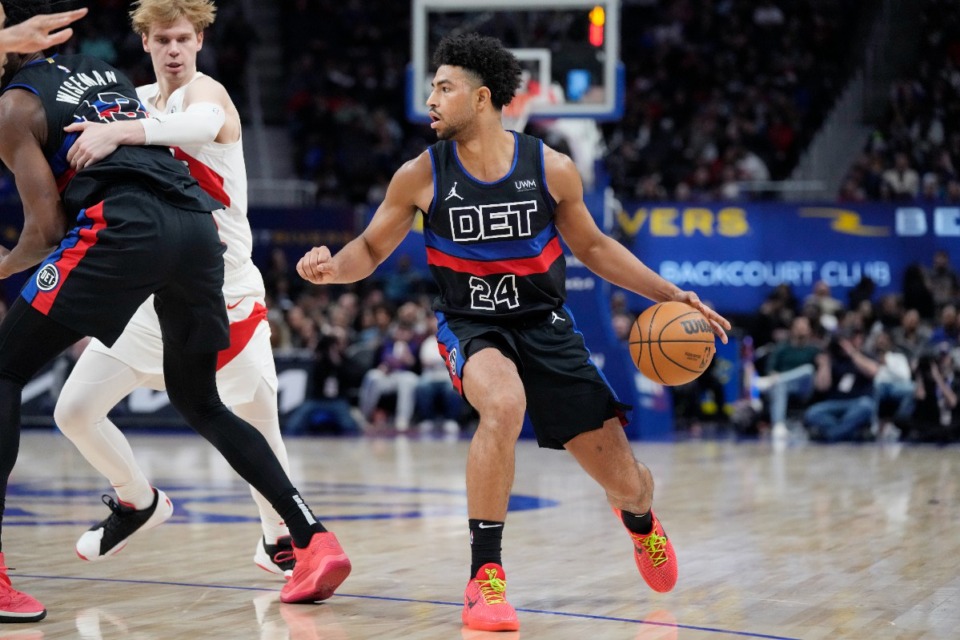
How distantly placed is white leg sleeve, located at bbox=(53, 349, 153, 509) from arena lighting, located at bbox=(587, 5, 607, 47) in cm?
883

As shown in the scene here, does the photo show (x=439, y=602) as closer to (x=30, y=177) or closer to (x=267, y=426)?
(x=267, y=426)

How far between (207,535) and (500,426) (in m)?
2.55

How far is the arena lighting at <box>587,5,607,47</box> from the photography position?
12.9 meters

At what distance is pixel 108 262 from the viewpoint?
13.6ft

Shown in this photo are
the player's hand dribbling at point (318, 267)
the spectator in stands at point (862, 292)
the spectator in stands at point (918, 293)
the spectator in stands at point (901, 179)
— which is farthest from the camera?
the spectator in stands at point (901, 179)

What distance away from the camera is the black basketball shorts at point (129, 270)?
4.14 meters

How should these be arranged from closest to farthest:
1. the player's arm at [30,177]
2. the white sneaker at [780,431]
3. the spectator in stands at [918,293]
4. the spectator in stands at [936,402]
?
the player's arm at [30,177], the spectator in stands at [936,402], the white sneaker at [780,431], the spectator in stands at [918,293]

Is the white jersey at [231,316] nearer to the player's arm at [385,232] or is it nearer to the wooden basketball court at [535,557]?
the player's arm at [385,232]

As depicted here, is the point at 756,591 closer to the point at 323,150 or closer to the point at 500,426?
the point at 500,426

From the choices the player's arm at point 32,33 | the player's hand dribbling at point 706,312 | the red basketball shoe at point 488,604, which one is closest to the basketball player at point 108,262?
the player's arm at point 32,33

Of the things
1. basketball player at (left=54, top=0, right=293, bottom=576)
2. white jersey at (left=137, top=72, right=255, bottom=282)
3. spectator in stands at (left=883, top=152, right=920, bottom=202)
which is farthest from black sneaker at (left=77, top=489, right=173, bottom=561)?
spectator in stands at (left=883, top=152, right=920, bottom=202)

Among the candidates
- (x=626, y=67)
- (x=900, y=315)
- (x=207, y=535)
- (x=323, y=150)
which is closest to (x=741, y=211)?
(x=900, y=315)

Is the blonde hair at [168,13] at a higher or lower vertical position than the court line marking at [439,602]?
higher

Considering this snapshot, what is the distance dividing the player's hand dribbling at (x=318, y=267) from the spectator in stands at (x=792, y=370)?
10.1 meters
